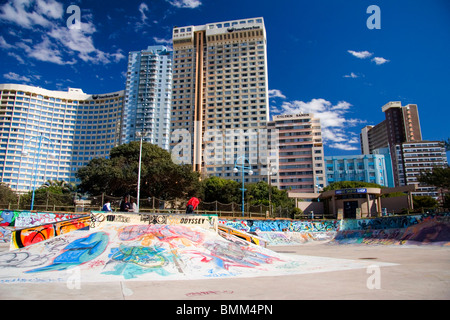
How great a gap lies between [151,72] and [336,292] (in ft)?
433

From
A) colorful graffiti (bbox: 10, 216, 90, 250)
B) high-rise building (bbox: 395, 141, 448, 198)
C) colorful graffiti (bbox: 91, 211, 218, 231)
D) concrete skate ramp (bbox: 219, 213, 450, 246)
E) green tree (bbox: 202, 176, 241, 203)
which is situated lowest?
concrete skate ramp (bbox: 219, 213, 450, 246)

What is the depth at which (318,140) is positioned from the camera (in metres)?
101

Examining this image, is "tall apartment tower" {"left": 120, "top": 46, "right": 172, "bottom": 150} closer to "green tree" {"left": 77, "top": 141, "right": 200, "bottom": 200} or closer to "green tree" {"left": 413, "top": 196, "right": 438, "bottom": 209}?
"green tree" {"left": 77, "top": 141, "right": 200, "bottom": 200}

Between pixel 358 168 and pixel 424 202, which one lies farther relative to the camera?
pixel 358 168

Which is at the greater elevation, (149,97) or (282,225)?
(149,97)

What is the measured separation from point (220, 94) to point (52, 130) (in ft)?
264

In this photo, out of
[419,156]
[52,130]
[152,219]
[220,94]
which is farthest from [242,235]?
[419,156]

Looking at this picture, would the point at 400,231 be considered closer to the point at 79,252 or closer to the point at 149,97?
the point at 79,252

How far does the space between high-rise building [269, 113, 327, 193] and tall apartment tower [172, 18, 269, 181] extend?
6769 millimetres

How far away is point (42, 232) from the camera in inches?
515

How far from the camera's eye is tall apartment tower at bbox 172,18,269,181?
332 ft

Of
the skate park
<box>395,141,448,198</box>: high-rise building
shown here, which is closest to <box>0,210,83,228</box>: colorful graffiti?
the skate park

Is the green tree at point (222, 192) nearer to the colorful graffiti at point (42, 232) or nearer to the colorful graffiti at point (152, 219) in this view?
the colorful graffiti at point (152, 219)
